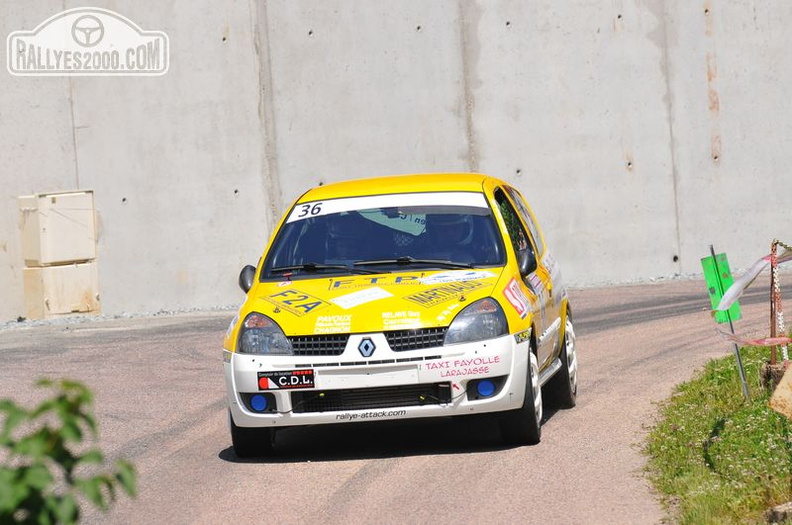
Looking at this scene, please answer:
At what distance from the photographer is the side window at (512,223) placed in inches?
362

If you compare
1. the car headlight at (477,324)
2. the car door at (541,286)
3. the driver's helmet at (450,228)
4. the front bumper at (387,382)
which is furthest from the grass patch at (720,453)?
the driver's helmet at (450,228)

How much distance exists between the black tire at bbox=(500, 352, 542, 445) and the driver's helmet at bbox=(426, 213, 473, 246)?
1009 mm

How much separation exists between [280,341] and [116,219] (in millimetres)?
10918

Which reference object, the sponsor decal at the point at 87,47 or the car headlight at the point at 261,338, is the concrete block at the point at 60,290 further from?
the car headlight at the point at 261,338

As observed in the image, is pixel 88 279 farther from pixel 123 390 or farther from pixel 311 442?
pixel 311 442

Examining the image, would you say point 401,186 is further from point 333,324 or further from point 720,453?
point 720,453

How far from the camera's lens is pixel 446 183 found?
9.48m

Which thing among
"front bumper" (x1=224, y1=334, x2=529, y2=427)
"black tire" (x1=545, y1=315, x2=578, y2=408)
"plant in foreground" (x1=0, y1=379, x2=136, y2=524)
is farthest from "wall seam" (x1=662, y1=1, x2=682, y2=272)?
"plant in foreground" (x1=0, y1=379, x2=136, y2=524)

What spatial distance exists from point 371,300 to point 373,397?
56cm

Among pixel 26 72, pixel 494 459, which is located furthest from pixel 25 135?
pixel 494 459

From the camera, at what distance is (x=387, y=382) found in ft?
25.4

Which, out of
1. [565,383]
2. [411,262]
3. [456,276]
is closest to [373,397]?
[456,276]

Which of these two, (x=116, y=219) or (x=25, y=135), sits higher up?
(x=25, y=135)

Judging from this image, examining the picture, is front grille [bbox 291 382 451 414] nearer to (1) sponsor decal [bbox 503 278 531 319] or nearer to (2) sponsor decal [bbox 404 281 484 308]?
(2) sponsor decal [bbox 404 281 484 308]
